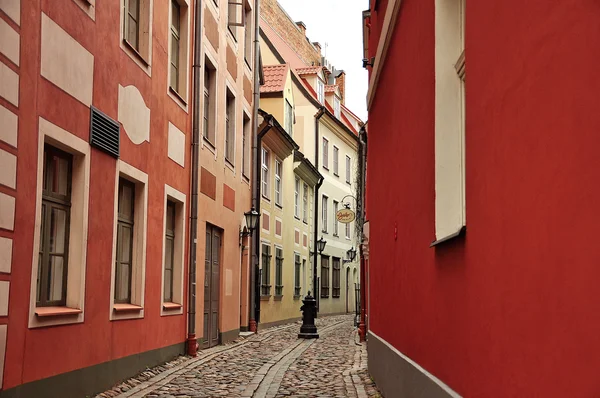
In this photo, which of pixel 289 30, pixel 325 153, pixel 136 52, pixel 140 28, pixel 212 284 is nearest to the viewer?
pixel 136 52

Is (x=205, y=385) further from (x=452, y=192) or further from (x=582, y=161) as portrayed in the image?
(x=582, y=161)

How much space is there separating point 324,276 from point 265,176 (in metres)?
12.2

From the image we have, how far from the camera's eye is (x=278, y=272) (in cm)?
2642

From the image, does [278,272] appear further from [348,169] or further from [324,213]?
[348,169]

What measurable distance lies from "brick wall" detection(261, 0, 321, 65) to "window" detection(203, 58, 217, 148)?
2053 cm

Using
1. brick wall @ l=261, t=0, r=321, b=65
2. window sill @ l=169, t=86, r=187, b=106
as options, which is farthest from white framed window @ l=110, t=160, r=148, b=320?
brick wall @ l=261, t=0, r=321, b=65

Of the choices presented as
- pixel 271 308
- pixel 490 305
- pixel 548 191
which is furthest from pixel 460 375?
pixel 271 308

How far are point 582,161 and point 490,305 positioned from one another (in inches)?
60.7

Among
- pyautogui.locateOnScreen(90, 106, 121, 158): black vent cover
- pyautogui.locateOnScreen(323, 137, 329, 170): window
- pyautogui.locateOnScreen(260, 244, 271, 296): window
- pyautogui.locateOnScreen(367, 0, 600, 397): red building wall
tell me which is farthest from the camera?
pyautogui.locateOnScreen(323, 137, 329, 170): window

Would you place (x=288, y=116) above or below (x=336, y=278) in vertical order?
above

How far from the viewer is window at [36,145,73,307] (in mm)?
7653

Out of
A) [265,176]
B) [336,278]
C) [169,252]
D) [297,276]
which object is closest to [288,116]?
[265,176]

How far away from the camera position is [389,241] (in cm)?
880

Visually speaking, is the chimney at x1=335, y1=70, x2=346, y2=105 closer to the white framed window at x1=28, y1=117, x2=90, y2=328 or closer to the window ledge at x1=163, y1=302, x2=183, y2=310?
the window ledge at x1=163, y1=302, x2=183, y2=310
